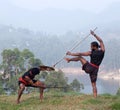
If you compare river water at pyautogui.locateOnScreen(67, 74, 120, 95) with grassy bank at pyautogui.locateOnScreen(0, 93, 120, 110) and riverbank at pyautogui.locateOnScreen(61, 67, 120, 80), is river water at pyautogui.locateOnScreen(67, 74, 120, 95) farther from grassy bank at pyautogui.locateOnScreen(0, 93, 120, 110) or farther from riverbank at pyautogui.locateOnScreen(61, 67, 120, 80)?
grassy bank at pyautogui.locateOnScreen(0, 93, 120, 110)

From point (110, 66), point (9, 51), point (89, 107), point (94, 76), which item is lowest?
point (89, 107)

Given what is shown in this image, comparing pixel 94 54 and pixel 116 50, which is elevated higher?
pixel 116 50

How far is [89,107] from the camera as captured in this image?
11930 millimetres

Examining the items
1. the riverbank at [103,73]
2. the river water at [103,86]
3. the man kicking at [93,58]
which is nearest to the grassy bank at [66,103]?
the man kicking at [93,58]

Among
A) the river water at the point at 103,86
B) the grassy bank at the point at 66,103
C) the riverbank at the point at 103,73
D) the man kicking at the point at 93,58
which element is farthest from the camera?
the riverbank at the point at 103,73

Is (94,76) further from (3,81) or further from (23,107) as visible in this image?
(3,81)

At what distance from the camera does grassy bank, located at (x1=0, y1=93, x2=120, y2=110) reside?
469 inches

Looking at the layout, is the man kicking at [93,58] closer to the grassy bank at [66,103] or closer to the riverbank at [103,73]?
the grassy bank at [66,103]

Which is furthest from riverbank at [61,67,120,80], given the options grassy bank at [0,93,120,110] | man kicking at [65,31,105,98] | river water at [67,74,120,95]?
man kicking at [65,31,105,98]

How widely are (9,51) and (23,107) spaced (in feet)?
120

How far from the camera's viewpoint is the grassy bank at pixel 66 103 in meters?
11.9

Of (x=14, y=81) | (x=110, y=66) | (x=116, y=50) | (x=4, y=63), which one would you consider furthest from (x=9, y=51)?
(x=116, y=50)

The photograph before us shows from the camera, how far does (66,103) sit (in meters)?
12.8

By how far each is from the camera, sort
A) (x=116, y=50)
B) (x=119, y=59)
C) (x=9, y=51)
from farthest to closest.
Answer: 1. (x=116, y=50)
2. (x=119, y=59)
3. (x=9, y=51)
